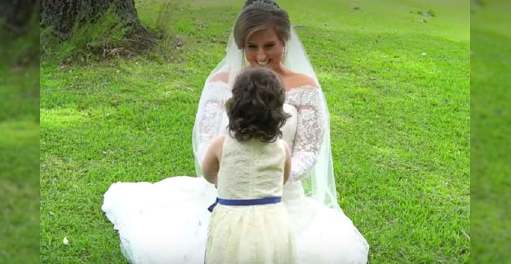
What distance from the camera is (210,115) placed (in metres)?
3.21

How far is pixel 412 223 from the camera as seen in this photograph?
13.0 feet

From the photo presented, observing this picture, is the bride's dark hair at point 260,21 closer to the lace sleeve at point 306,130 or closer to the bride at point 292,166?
the bride at point 292,166

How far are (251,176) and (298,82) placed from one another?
872 mm

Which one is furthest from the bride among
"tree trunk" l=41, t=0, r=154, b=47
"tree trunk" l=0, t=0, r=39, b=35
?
"tree trunk" l=41, t=0, r=154, b=47

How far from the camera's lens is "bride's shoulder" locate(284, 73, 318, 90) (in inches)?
122

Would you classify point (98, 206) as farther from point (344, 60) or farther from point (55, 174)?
point (344, 60)

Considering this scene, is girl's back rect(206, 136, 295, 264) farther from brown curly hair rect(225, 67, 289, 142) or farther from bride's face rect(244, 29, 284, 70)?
bride's face rect(244, 29, 284, 70)

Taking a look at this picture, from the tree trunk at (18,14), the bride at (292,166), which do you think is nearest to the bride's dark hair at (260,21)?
the bride at (292,166)

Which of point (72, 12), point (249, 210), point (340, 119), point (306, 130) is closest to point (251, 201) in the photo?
point (249, 210)

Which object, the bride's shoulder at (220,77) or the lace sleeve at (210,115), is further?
the bride's shoulder at (220,77)

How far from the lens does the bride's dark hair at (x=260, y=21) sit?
3.02m

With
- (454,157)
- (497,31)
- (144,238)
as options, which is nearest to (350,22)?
(454,157)

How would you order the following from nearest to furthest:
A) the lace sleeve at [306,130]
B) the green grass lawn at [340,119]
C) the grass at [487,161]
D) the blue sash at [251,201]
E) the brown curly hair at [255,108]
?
the grass at [487,161] < the brown curly hair at [255,108] < the blue sash at [251,201] < the lace sleeve at [306,130] < the green grass lawn at [340,119]

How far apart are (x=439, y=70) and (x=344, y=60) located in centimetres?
102
